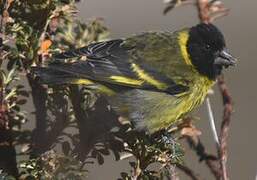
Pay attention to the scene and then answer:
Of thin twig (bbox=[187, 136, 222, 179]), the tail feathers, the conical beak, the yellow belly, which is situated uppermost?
the tail feathers

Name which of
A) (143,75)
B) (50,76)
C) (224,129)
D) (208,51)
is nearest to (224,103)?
(224,129)

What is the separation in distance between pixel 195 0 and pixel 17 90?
0.99m

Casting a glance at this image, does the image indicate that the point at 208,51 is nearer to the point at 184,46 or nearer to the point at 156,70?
the point at 184,46

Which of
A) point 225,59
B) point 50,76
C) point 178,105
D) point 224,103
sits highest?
point 50,76

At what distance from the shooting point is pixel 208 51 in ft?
14.6

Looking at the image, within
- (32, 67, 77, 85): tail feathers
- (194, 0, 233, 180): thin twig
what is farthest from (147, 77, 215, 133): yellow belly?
(32, 67, 77, 85): tail feathers

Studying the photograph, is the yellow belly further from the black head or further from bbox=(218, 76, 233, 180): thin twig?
bbox=(218, 76, 233, 180): thin twig

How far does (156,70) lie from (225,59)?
0.41m

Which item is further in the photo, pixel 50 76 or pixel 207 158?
pixel 207 158

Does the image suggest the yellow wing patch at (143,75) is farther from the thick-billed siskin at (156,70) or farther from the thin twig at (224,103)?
the thin twig at (224,103)

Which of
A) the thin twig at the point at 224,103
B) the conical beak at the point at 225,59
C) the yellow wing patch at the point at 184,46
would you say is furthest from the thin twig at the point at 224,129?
the yellow wing patch at the point at 184,46

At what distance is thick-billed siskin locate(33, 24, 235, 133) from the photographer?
153 inches

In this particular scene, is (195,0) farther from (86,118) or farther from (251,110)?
(251,110)

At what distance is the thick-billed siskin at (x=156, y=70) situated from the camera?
3.89 m
